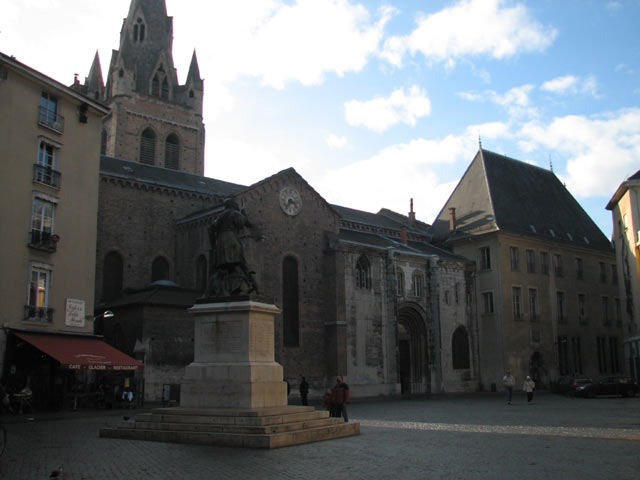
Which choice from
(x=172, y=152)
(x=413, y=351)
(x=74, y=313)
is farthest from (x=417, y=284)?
(x=172, y=152)

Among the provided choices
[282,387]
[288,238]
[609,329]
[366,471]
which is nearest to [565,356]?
[609,329]

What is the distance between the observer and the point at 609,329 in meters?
48.2

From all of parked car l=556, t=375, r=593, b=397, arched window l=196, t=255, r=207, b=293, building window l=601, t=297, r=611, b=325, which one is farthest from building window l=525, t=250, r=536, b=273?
arched window l=196, t=255, r=207, b=293

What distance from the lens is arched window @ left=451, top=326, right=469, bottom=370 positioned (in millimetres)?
41625

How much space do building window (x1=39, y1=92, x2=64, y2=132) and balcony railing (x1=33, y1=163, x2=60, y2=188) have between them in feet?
5.87

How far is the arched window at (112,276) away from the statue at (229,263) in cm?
2133

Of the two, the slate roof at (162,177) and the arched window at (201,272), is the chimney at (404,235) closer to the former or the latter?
the slate roof at (162,177)

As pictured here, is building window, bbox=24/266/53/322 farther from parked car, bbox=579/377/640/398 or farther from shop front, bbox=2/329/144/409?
parked car, bbox=579/377/640/398

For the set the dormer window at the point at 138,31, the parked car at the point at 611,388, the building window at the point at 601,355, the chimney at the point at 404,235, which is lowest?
the parked car at the point at 611,388

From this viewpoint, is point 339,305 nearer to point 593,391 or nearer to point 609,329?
point 593,391

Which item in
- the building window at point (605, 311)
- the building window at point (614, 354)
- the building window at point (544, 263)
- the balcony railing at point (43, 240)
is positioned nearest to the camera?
the balcony railing at point (43, 240)

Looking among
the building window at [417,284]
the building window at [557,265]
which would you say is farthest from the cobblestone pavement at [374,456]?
the building window at [557,265]

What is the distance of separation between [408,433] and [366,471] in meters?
5.66

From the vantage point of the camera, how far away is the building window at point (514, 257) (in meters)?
43.5
